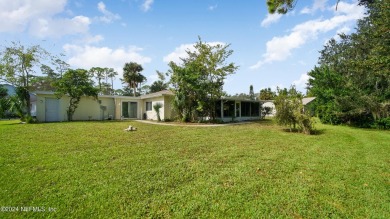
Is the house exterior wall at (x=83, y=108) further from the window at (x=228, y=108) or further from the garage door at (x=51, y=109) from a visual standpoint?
the window at (x=228, y=108)

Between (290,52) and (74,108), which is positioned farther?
(74,108)

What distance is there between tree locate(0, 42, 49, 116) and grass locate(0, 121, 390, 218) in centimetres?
1266

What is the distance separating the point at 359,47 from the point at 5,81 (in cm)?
3371

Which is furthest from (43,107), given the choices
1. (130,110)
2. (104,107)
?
(130,110)

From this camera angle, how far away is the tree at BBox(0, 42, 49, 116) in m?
16.2

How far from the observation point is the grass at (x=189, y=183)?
3008mm

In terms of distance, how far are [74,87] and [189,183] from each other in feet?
57.3

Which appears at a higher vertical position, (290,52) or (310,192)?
(290,52)

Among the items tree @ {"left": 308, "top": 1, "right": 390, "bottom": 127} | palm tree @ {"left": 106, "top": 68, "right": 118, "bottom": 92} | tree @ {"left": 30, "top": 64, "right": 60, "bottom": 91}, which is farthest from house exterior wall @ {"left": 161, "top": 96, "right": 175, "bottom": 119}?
palm tree @ {"left": 106, "top": 68, "right": 118, "bottom": 92}

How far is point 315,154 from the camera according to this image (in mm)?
6703

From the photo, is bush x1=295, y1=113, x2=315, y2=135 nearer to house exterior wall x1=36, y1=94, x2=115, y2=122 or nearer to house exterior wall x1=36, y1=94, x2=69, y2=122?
house exterior wall x1=36, y1=94, x2=115, y2=122

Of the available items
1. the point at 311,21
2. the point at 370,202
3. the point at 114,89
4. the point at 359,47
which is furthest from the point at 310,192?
the point at 114,89

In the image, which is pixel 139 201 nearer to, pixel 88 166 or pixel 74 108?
pixel 88 166

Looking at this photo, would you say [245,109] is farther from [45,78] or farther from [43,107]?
[45,78]
